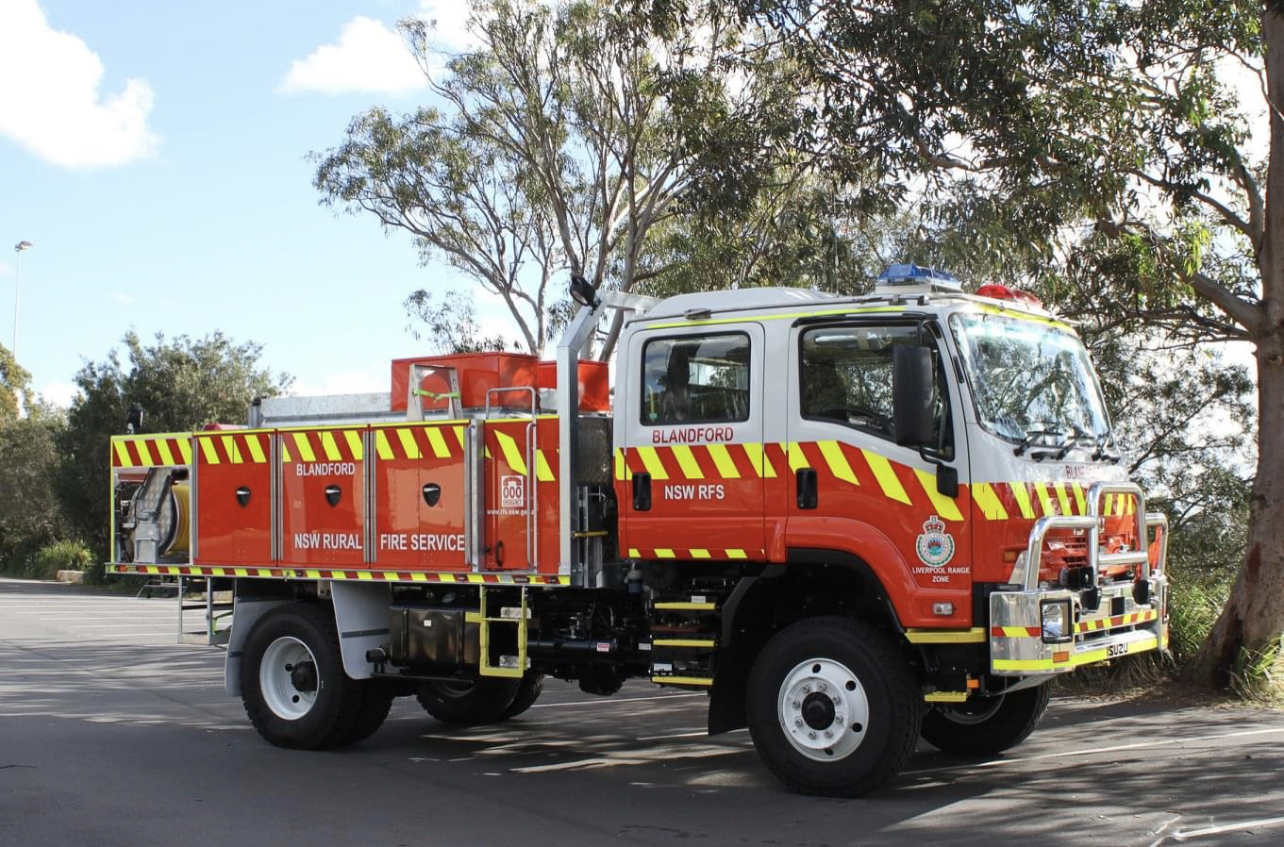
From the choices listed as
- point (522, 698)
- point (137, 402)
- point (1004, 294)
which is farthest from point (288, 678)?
point (137, 402)

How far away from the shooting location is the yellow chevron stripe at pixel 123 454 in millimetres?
11078

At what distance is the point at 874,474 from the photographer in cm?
760

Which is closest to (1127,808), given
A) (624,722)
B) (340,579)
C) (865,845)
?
(865,845)

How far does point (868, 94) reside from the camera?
40.9 ft

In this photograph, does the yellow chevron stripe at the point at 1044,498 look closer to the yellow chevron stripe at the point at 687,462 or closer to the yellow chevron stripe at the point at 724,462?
the yellow chevron stripe at the point at 724,462

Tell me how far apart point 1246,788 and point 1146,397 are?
8869 millimetres

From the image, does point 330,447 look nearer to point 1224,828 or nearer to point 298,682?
point 298,682

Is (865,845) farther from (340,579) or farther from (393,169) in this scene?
(393,169)

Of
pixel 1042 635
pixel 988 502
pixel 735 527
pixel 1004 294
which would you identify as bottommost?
pixel 1042 635

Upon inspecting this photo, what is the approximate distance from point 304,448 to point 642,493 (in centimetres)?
302

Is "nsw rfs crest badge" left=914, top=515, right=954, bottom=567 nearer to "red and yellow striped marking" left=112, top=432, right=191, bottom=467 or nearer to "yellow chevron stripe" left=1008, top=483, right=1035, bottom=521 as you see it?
"yellow chevron stripe" left=1008, top=483, right=1035, bottom=521

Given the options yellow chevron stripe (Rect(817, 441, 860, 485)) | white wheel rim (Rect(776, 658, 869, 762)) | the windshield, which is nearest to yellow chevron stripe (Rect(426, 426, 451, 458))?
yellow chevron stripe (Rect(817, 441, 860, 485))

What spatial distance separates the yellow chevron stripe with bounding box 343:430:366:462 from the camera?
379 inches

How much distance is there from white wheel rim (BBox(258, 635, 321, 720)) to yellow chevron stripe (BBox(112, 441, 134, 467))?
2.25 metres
